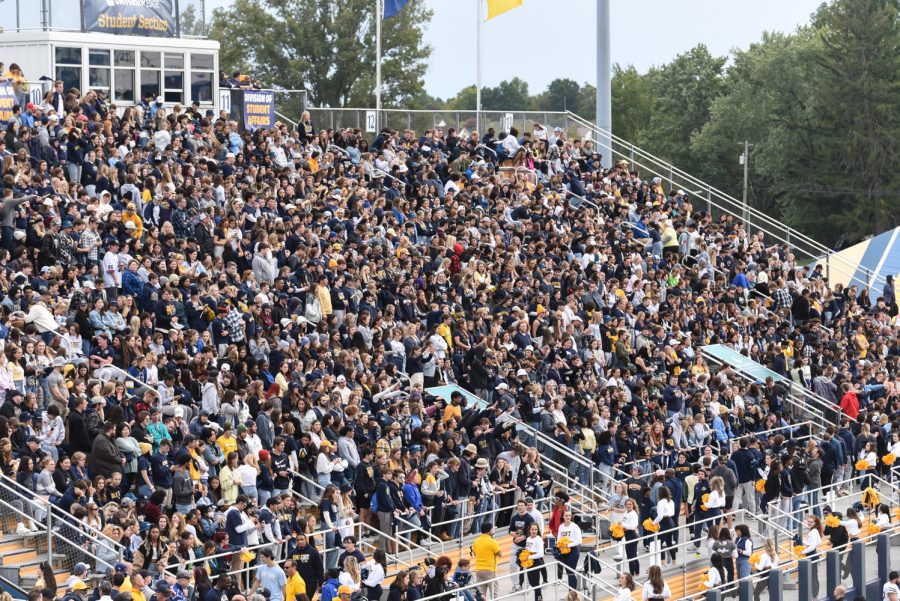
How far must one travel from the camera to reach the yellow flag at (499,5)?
134 ft

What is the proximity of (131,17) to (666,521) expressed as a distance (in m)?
16.3

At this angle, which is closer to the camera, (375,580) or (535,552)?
(375,580)

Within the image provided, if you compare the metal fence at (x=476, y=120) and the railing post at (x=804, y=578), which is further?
the metal fence at (x=476, y=120)

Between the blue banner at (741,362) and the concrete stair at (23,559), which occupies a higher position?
the blue banner at (741,362)

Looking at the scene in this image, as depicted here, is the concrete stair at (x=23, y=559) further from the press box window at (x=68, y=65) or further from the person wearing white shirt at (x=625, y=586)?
the press box window at (x=68, y=65)

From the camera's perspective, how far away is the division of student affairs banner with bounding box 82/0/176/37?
32250 mm

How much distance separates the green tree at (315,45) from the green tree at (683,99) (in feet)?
53.9

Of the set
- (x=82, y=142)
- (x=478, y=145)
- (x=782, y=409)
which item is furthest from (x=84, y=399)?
(x=478, y=145)

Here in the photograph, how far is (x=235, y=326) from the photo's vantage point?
77.8 feet

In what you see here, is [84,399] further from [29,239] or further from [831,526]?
[831,526]

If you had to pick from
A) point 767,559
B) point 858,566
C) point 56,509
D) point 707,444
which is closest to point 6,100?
point 56,509

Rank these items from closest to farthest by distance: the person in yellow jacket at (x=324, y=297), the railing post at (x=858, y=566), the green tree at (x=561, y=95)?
the railing post at (x=858, y=566) < the person in yellow jacket at (x=324, y=297) < the green tree at (x=561, y=95)

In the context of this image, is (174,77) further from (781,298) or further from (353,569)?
(353,569)

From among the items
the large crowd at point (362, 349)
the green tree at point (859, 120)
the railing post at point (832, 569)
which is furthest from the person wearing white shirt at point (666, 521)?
the green tree at point (859, 120)
